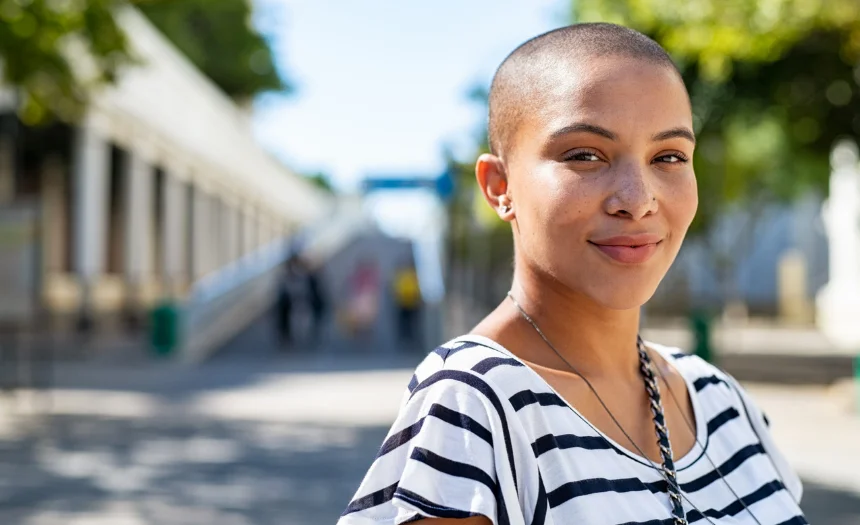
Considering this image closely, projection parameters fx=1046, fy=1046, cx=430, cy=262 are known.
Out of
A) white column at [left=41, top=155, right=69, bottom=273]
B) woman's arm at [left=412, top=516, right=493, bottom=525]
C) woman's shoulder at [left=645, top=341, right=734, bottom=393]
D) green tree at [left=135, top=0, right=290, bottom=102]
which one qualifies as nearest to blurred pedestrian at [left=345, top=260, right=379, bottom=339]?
white column at [left=41, top=155, right=69, bottom=273]

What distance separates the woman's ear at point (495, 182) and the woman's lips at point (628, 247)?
0.16 meters

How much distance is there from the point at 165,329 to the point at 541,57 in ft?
59.0

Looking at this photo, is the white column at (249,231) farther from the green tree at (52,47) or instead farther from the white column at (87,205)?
the green tree at (52,47)

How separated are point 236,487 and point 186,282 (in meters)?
26.5

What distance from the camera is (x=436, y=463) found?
1270 mm

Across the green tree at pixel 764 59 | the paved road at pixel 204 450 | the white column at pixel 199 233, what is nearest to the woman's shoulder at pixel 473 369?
the paved road at pixel 204 450

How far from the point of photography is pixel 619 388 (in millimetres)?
1556

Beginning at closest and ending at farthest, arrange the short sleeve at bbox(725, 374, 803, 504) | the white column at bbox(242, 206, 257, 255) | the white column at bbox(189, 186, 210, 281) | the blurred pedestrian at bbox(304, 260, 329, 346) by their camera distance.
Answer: the short sleeve at bbox(725, 374, 803, 504) < the blurred pedestrian at bbox(304, 260, 329, 346) < the white column at bbox(189, 186, 210, 281) < the white column at bbox(242, 206, 257, 255)

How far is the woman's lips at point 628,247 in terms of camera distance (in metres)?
1.45

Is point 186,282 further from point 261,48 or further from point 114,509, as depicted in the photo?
point 114,509

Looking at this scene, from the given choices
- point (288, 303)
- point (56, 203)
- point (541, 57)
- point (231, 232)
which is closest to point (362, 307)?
point (288, 303)

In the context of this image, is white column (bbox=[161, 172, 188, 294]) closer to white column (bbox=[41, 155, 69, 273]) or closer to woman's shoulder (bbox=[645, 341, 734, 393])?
white column (bbox=[41, 155, 69, 273])

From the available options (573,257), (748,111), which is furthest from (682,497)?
(748,111)

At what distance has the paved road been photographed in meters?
6.34
